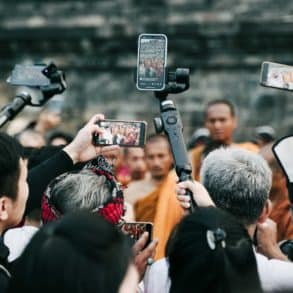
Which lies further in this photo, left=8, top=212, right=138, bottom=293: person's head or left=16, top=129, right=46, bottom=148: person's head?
left=16, top=129, right=46, bottom=148: person's head

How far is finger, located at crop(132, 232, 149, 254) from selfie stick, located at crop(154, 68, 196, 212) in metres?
0.17

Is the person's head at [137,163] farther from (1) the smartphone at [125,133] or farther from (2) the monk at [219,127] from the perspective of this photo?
(1) the smartphone at [125,133]

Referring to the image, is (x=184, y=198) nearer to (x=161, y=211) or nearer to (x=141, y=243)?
(x=141, y=243)

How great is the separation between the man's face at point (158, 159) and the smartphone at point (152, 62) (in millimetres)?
3125

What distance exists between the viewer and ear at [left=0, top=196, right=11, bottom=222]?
9.61 feet

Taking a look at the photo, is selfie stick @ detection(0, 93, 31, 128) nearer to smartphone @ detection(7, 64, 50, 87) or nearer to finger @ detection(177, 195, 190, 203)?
smartphone @ detection(7, 64, 50, 87)

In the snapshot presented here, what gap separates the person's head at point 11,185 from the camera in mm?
2926

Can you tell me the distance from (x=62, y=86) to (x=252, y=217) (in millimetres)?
1156

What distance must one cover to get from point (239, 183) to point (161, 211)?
223 centimetres

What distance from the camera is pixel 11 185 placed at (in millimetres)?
2938

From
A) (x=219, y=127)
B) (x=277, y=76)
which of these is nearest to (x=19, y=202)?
(x=277, y=76)

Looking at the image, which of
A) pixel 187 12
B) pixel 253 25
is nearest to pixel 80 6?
pixel 187 12

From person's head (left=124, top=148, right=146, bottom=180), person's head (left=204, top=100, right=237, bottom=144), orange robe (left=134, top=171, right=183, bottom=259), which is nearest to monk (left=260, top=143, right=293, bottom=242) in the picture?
orange robe (left=134, top=171, right=183, bottom=259)

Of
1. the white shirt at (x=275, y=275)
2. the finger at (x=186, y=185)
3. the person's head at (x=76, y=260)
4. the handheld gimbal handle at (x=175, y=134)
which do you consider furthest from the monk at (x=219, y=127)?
the person's head at (x=76, y=260)
